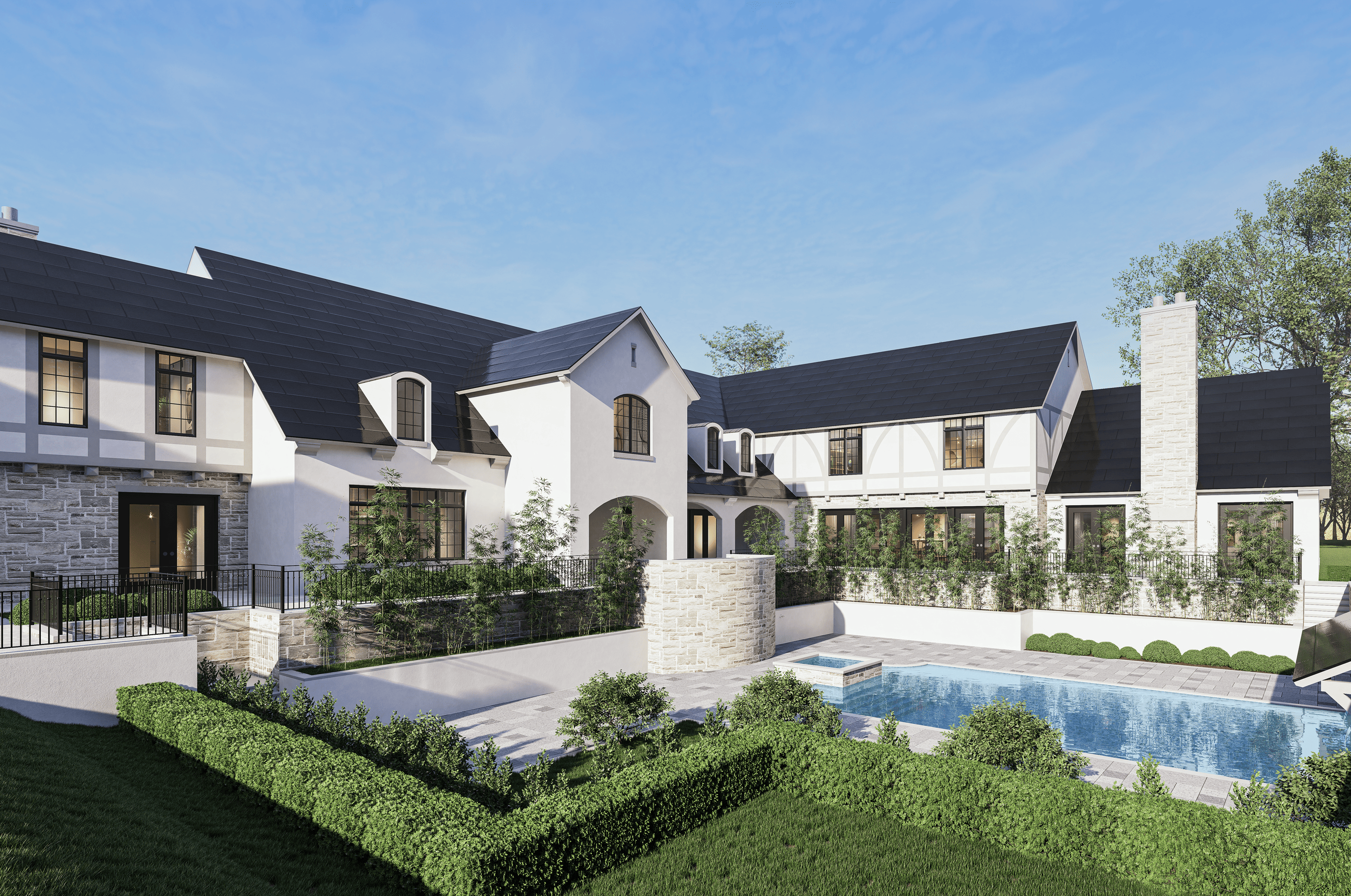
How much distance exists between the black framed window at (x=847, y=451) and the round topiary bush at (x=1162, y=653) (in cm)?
1075

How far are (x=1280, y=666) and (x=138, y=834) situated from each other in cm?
2158

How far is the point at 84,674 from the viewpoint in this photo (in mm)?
9898

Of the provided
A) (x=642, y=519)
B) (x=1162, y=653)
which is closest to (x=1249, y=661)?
(x=1162, y=653)

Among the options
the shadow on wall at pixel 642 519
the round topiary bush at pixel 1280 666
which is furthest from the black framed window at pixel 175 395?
the round topiary bush at pixel 1280 666

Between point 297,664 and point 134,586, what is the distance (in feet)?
13.4

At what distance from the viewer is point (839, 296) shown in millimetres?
36031

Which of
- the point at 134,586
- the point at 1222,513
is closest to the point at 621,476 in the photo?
the point at 134,586

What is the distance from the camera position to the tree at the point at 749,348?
53.5 metres

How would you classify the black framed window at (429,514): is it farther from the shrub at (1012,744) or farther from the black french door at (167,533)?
the shrub at (1012,744)

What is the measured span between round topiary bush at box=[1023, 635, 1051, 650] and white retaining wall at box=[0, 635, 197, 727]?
760 inches

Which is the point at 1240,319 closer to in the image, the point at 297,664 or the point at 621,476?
the point at 621,476

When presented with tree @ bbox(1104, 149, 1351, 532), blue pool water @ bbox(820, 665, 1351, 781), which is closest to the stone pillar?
blue pool water @ bbox(820, 665, 1351, 781)

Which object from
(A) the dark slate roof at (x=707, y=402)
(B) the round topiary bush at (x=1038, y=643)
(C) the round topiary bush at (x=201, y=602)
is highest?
(A) the dark slate roof at (x=707, y=402)

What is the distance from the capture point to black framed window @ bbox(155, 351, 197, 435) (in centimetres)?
1580
